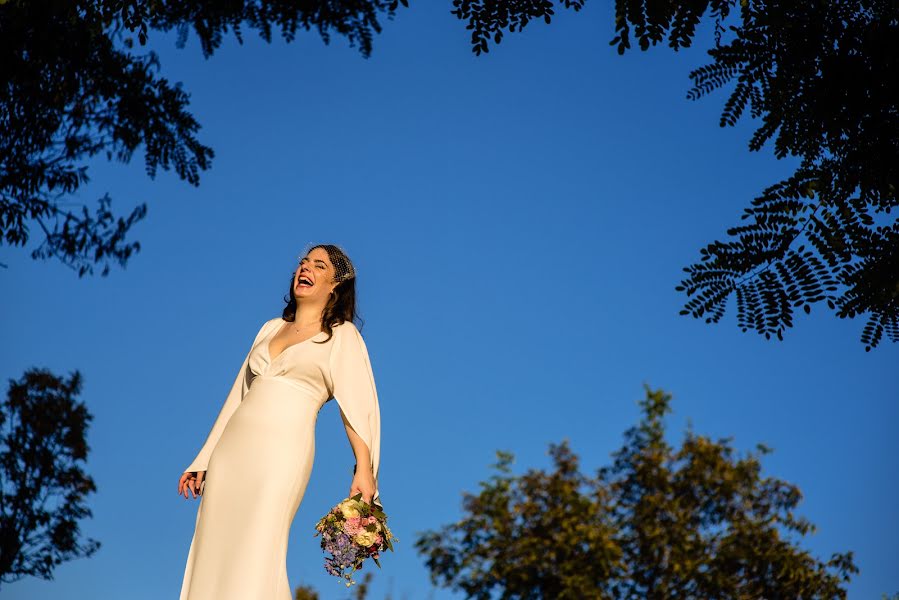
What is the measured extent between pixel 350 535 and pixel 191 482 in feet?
3.74

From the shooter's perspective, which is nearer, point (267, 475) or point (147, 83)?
point (267, 475)

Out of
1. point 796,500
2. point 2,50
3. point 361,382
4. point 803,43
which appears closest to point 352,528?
point 361,382

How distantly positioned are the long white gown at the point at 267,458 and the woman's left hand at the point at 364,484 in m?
0.06

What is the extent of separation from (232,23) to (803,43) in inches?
212

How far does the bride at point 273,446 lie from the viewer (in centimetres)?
475

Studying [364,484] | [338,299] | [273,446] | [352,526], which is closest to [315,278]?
[338,299]

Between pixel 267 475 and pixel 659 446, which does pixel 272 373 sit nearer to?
pixel 267 475

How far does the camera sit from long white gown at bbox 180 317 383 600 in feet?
15.5

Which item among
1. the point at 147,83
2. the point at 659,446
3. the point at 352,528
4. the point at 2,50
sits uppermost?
the point at 659,446

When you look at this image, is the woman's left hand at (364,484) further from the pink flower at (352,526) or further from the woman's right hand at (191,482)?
the woman's right hand at (191,482)

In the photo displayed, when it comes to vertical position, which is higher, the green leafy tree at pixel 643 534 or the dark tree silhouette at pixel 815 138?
the green leafy tree at pixel 643 534

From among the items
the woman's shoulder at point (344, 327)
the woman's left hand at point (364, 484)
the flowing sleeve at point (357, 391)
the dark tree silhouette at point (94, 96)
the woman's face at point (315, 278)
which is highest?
the dark tree silhouette at point (94, 96)

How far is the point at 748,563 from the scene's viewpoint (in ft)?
67.1

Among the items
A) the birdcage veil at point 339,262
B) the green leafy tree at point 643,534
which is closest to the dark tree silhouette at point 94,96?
the birdcage veil at point 339,262
